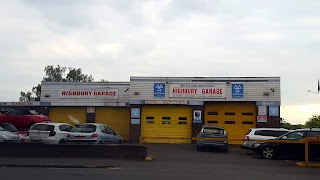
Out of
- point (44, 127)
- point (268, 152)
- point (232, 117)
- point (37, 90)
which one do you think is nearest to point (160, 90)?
point (232, 117)

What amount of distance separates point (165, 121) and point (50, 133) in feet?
42.2

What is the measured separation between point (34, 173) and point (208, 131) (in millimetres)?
13389

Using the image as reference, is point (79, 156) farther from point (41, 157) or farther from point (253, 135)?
point (253, 135)

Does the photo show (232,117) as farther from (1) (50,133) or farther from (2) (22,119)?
(1) (50,133)

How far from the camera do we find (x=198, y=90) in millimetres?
33406

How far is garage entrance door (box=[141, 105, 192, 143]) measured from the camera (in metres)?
34.1

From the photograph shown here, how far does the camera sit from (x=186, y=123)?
34125mm

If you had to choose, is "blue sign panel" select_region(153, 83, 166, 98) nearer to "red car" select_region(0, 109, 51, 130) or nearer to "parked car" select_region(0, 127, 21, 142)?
"red car" select_region(0, 109, 51, 130)

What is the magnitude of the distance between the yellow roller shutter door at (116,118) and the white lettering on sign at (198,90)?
4645 millimetres

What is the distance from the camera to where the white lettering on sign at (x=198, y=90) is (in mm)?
33125

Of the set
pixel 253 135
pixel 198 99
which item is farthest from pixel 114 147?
pixel 198 99

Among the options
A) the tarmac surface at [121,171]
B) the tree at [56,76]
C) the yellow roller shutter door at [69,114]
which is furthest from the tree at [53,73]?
the tarmac surface at [121,171]

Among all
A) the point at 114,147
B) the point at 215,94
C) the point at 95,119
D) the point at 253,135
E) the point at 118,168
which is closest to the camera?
the point at 118,168

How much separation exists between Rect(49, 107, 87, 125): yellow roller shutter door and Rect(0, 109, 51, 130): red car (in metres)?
7.33
